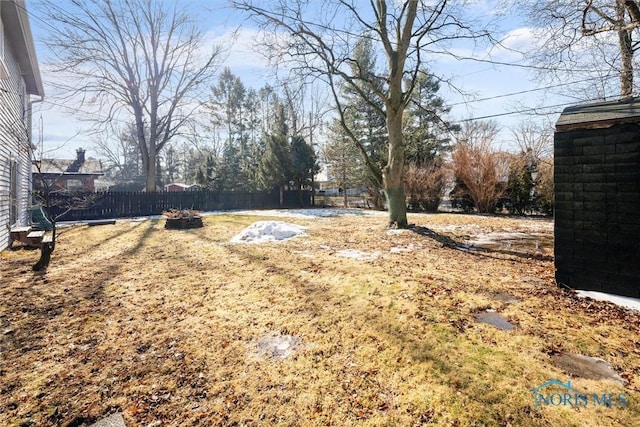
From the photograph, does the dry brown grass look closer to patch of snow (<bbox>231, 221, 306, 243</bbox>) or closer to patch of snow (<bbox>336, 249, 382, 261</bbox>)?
patch of snow (<bbox>336, 249, 382, 261</bbox>)

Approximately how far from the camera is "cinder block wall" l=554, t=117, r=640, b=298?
3525mm

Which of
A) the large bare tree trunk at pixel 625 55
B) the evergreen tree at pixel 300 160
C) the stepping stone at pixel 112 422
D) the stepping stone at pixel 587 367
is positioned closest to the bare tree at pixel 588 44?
the large bare tree trunk at pixel 625 55

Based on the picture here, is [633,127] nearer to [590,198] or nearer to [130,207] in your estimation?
[590,198]

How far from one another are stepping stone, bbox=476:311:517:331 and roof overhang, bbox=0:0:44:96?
11290 millimetres

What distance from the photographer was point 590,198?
3.80 m

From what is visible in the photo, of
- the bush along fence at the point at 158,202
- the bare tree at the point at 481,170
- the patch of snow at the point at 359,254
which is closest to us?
the patch of snow at the point at 359,254

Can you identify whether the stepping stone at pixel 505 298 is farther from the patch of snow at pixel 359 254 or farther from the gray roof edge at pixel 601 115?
the gray roof edge at pixel 601 115

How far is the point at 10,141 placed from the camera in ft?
26.3

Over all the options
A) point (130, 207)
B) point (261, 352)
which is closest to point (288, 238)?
point (261, 352)

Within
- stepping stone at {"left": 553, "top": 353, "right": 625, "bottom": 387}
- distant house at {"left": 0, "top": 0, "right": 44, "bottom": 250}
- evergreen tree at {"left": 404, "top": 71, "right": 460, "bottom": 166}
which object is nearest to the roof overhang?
distant house at {"left": 0, "top": 0, "right": 44, "bottom": 250}

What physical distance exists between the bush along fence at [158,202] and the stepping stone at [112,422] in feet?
39.3

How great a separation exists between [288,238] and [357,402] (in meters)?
5.95

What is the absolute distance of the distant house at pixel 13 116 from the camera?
23.2 feet

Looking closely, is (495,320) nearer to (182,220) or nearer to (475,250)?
(475,250)
